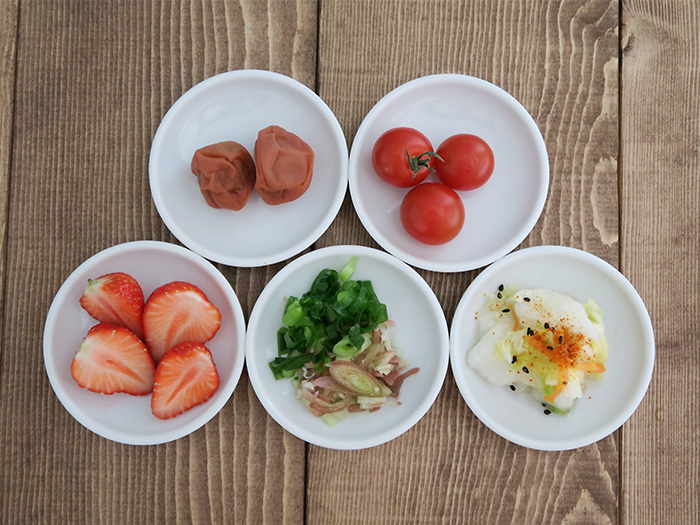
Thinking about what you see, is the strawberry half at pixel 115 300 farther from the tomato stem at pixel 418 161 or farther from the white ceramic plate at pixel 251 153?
the tomato stem at pixel 418 161

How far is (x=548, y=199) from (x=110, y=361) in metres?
1.71

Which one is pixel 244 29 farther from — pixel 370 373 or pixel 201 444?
pixel 201 444

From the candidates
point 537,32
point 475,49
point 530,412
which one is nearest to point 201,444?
point 530,412

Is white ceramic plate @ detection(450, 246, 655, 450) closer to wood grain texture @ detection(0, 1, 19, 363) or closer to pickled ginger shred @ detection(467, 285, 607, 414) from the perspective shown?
pickled ginger shred @ detection(467, 285, 607, 414)

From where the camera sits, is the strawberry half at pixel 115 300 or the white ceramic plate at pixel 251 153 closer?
the strawberry half at pixel 115 300

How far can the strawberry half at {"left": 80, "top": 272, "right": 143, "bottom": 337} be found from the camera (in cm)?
179

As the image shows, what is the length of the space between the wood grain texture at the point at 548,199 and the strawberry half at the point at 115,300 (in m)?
0.70

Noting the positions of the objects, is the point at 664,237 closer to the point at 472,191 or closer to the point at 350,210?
the point at 472,191

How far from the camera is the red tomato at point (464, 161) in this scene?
1.82 meters

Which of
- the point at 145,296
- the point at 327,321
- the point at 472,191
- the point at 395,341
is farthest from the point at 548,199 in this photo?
the point at 145,296

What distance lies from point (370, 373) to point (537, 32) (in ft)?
4.84

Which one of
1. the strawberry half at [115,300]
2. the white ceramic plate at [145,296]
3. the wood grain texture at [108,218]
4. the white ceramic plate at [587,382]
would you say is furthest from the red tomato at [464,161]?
the strawberry half at [115,300]

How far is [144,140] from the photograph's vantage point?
2.02 metres

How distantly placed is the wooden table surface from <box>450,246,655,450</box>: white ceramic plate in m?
0.11
